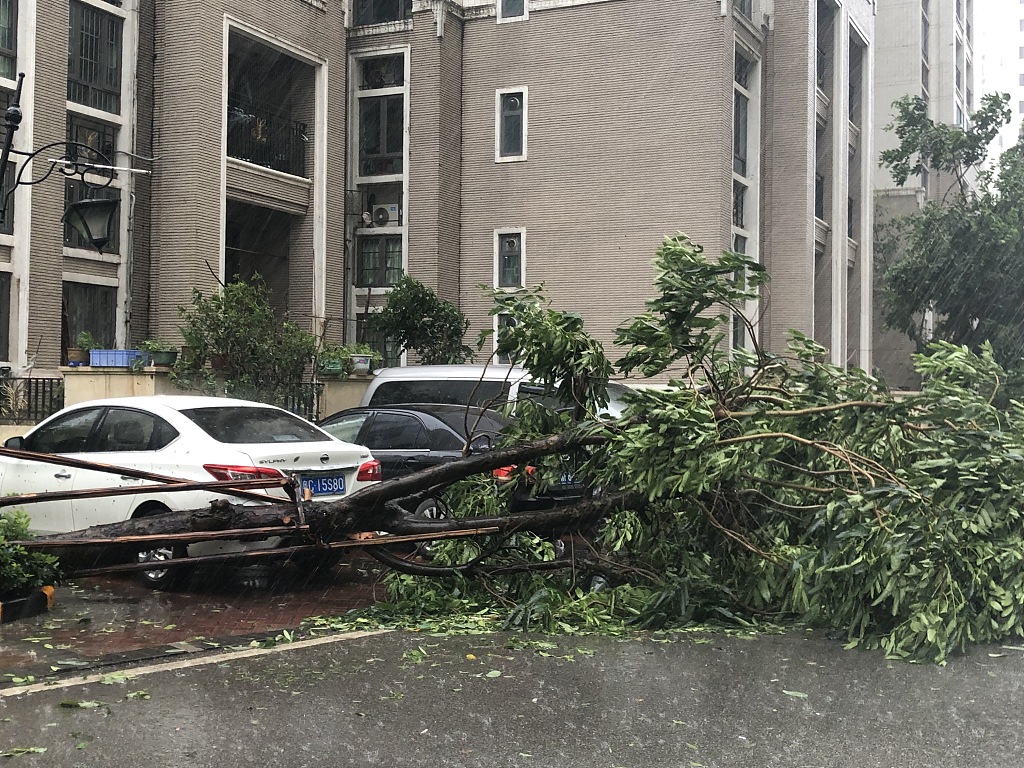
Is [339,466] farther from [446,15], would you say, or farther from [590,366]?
[446,15]

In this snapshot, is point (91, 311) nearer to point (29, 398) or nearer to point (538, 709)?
point (29, 398)

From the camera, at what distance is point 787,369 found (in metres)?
8.32

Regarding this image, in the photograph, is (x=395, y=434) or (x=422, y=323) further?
(x=422, y=323)

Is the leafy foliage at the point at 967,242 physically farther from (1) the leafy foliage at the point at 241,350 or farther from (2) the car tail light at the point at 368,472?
(2) the car tail light at the point at 368,472

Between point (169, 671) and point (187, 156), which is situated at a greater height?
point (187, 156)

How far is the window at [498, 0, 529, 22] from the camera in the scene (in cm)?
3161

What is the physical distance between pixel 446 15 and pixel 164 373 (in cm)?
1552

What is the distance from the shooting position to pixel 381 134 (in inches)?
1268

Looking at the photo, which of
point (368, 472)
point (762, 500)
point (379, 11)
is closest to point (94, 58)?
point (379, 11)

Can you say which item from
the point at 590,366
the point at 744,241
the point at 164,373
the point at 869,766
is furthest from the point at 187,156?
the point at 869,766

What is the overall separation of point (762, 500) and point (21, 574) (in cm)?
524

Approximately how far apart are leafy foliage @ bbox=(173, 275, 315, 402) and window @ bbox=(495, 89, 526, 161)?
43.1 feet

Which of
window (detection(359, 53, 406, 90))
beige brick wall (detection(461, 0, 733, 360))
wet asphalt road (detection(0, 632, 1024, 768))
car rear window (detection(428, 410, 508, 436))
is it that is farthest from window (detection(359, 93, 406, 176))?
wet asphalt road (detection(0, 632, 1024, 768))

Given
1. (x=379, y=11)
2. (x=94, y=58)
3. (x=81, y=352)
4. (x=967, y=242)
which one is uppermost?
(x=379, y=11)
